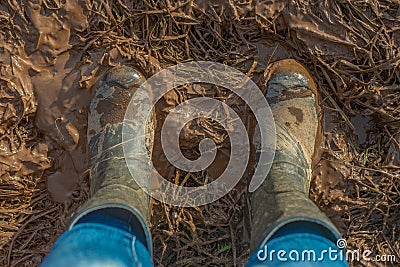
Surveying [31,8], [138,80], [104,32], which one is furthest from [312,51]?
[31,8]

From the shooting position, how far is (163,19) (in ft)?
6.39

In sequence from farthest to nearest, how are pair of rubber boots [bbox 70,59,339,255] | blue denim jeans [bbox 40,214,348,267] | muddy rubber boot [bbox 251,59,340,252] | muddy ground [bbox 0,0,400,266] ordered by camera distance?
muddy ground [bbox 0,0,400,266]
pair of rubber boots [bbox 70,59,339,255]
muddy rubber boot [bbox 251,59,340,252]
blue denim jeans [bbox 40,214,348,267]

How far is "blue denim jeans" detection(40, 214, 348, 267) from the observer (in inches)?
47.4

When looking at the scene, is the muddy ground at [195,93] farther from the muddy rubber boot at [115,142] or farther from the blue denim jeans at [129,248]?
the blue denim jeans at [129,248]

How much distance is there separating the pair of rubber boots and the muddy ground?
6 centimetres

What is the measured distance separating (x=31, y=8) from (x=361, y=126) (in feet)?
4.92

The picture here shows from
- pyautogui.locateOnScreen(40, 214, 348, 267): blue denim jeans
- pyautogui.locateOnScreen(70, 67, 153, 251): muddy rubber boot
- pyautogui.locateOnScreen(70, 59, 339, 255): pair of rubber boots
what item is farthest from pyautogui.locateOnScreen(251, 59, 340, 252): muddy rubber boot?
→ pyautogui.locateOnScreen(70, 67, 153, 251): muddy rubber boot

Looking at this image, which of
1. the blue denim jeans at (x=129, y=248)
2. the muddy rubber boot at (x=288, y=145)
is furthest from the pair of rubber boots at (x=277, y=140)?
the blue denim jeans at (x=129, y=248)

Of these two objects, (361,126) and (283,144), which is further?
(361,126)

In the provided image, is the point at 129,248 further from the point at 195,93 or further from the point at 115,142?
the point at 195,93

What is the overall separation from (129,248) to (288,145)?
2.80 feet

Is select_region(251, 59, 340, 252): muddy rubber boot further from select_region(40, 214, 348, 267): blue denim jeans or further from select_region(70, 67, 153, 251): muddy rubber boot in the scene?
select_region(70, 67, 153, 251): muddy rubber boot

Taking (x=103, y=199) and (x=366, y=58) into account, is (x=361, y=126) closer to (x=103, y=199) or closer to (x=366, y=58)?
(x=366, y=58)

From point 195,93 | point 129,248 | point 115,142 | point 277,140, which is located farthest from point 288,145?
point 129,248
